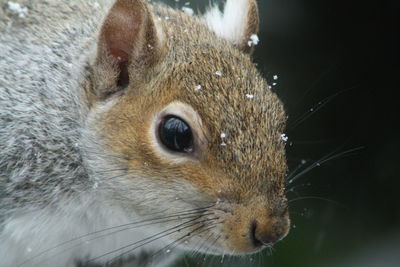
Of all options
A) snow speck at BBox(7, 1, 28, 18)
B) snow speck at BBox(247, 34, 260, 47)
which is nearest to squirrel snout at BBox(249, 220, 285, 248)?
snow speck at BBox(247, 34, 260, 47)

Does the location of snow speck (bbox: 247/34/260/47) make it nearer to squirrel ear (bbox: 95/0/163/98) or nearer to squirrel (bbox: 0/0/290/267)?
squirrel (bbox: 0/0/290/267)

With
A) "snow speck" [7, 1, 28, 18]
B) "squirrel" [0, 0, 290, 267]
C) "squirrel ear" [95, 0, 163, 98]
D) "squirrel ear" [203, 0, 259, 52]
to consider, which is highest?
"squirrel ear" [203, 0, 259, 52]

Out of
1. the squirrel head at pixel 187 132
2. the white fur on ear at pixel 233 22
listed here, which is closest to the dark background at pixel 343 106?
the white fur on ear at pixel 233 22

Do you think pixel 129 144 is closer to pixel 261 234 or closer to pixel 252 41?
pixel 261 234

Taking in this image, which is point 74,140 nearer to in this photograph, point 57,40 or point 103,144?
point 103,144

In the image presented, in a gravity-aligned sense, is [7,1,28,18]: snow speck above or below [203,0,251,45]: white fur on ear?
below

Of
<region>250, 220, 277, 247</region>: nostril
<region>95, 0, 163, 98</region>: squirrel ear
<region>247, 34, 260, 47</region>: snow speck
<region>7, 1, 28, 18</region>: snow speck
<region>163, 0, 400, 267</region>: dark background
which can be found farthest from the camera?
<region>163, 0, 400, 267</region>: dark background

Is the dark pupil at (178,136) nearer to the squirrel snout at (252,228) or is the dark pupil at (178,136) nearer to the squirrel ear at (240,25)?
the squirrel snout at (252,228)
